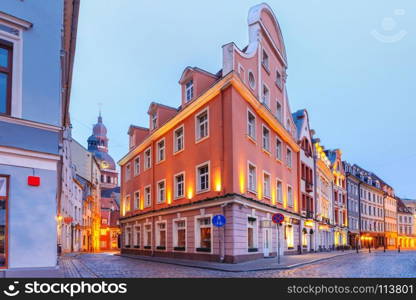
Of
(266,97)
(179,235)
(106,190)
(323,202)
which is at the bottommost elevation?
(179,235)

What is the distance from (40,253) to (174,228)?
1780cm

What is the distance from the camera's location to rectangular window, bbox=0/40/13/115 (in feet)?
35.7

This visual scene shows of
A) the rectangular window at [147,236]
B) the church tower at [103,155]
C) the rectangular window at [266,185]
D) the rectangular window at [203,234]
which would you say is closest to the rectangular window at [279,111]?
the rectangular window at [266,185]

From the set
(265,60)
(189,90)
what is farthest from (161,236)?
(265,60)

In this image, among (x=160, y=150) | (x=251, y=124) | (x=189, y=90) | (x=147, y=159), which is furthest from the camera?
(x=147, y=159)

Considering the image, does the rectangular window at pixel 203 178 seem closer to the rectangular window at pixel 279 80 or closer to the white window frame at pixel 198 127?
the white window frame at pixel 198 127

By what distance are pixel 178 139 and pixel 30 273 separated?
1949 centimetres

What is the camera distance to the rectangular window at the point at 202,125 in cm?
2566

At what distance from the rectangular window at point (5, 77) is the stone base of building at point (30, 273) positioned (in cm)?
389

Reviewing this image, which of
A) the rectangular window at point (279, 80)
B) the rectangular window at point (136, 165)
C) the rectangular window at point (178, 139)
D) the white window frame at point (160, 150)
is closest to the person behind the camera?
the rectangular window at point (178, 139)

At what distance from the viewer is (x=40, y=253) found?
35.4 ft

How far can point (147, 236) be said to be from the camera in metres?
33.8

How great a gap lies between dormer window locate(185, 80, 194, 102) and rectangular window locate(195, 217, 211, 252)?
8.02 m

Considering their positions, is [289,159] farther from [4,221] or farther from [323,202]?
[4,221]
